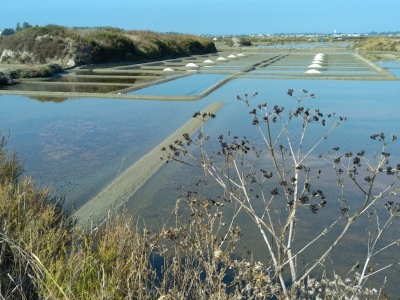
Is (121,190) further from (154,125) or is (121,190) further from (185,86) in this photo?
(185,86)

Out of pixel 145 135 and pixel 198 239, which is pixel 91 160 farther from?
pixel 198 239

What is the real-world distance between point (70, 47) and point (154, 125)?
18114mm

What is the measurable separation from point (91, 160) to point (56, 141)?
1557mm

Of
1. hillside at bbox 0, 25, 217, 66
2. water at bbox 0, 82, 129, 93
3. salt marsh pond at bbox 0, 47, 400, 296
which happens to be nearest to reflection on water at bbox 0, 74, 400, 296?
salt marsh pond at bbox 0, 47, 400, 296

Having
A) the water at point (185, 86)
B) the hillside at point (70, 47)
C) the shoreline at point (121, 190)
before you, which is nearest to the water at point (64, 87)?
the water at point (185, 86)

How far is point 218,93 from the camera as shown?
14.3m

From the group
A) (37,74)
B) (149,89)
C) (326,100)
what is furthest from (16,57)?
(326,100)

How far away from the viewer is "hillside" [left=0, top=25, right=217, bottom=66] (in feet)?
85.3

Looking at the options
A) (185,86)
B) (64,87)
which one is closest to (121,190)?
(185,86)

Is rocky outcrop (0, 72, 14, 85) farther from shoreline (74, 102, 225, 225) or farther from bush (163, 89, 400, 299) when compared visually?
bush (163, 89, 400, 299)

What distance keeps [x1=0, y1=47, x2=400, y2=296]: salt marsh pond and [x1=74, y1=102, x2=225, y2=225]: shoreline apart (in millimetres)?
96

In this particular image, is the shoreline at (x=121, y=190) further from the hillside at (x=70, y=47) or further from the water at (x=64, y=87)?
the hillside at (x=70, y=47)

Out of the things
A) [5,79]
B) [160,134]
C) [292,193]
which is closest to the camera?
[292,193]

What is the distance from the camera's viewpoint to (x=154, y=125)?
9.95 m
